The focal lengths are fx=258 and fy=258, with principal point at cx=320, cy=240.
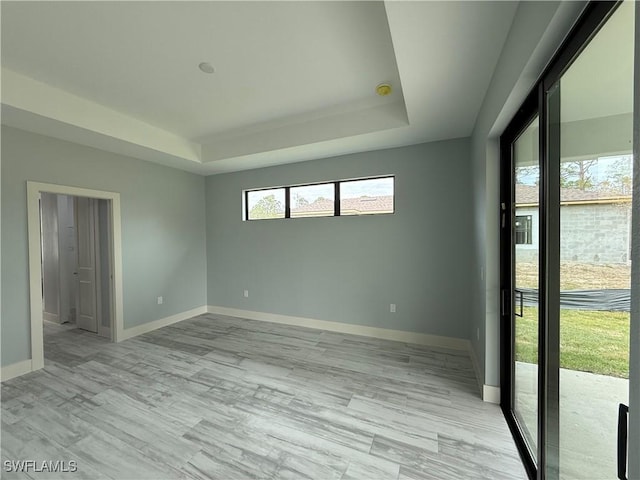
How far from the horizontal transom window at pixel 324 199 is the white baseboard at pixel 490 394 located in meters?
2.21

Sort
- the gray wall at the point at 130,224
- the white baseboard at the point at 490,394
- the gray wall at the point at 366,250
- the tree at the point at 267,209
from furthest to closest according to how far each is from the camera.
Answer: the tree at the point at 267,209, the gray wall at the point at 366,250, the gray wall at the point at 130,224, the white baseboard at the point at 490,394

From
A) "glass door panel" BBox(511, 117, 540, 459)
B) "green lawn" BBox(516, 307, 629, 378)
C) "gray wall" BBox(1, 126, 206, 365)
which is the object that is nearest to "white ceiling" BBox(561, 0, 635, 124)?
"glass door panel" BBox(511, 117, 540, 459)

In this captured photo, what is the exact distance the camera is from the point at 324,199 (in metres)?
4.02

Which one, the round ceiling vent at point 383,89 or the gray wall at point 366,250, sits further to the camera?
the gray wall at point 366,250

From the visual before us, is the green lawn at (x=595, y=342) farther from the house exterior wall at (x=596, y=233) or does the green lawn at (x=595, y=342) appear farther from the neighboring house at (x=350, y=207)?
the neighboring house at (x=350, y=207)

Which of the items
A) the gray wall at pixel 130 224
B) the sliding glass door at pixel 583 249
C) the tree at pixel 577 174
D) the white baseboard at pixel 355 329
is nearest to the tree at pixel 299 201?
the white baseboard at pixel 355 329

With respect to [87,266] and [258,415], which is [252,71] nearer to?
[258,415]

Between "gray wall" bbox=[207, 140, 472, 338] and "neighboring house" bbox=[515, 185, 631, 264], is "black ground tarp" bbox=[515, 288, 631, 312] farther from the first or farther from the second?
"gray wall" bbox=[207, 140, 472, 338]

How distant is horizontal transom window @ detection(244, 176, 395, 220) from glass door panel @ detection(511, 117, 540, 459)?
5.91 feet

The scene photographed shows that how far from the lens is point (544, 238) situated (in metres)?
1.31

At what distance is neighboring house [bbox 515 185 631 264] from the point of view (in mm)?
834

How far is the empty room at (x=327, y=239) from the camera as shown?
108 cm

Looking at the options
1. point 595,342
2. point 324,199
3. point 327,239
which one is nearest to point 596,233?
point 595,342

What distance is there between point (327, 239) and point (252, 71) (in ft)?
7.71
